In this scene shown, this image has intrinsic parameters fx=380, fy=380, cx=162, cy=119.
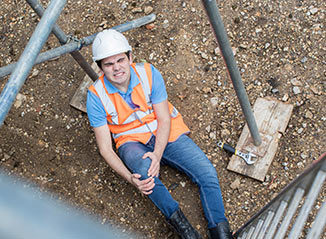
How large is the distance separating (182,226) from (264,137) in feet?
3.26

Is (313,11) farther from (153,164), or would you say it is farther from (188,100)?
(153,164)

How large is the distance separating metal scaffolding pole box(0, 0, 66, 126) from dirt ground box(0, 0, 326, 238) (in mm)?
1850

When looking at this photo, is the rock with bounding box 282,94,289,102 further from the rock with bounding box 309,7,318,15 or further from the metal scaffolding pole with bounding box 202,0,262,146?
the rock with bounding box 309,7,318,15

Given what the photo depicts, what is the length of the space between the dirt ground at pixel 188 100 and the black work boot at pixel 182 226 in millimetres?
217

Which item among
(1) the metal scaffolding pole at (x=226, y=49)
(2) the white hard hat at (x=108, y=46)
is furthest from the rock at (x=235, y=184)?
(2) the white hard hat at (x=108, y=46)

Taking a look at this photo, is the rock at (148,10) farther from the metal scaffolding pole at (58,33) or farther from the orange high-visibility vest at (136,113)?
the orange high-visibility vest at (136,113)

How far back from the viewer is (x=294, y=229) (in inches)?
70.7

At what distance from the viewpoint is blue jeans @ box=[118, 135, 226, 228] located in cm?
280

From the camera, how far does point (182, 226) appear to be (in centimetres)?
280

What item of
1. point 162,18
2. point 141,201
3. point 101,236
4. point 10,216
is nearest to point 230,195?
point 141,201

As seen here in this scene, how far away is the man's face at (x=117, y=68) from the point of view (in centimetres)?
258

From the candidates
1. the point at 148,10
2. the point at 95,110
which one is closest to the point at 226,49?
the point at 95,110

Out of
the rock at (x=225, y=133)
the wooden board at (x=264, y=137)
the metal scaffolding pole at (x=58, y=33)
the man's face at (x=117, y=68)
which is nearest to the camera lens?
the metal scaffolding pole at (x=58, y=33)

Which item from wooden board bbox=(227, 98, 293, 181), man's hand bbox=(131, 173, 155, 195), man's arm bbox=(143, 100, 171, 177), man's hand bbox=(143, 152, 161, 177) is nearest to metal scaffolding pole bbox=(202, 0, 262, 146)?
wooden board bbox=(227, 98, 293, 181)
